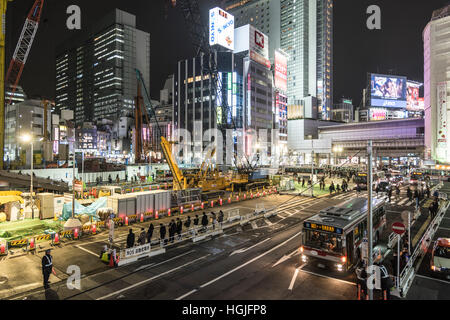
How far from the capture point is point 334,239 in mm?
12094

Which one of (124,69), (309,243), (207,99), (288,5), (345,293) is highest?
(288,5)

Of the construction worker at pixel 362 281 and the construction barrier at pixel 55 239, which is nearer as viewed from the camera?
the construction worker at pixel 362 281

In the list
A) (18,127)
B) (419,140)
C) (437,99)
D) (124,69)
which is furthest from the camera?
(124,69)

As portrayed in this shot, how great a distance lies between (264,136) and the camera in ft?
364

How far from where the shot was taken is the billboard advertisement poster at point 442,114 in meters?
74.8

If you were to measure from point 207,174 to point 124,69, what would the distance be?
17589 cm

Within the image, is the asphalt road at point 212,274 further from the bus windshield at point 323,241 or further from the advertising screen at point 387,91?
the advertising screen at point 387,91

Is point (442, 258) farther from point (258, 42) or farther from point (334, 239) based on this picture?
point (258, 42)

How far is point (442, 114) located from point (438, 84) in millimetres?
9031

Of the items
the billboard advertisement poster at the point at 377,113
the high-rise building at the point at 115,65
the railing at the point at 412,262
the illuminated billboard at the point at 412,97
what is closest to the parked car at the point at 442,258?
the railing at the point at 412,262

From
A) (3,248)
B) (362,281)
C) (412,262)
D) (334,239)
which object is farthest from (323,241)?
(3,248)

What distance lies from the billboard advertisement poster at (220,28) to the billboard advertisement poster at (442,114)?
2827 inches
